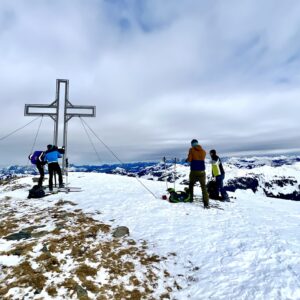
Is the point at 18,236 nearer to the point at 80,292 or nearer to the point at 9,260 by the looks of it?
the point at 9,260

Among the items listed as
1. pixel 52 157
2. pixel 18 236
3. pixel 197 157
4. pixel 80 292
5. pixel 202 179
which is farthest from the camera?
pixel 52 157

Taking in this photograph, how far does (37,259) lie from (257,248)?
6.96 m

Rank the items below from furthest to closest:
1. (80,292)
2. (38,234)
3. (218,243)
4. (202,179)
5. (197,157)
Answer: (197,157) → (202,179) → (38,234) → (218,243) → (80,292)

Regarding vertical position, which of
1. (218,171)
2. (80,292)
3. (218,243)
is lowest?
(80,292)

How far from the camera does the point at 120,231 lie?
406 inches

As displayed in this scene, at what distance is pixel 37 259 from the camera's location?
25.6 ft

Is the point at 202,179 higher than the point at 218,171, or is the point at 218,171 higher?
the point at 218,171

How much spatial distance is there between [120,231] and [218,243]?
3.73 meters

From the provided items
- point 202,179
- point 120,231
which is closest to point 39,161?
point 120,231

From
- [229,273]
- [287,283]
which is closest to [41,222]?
[229,273]

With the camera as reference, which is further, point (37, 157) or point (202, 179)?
point (37, 157)

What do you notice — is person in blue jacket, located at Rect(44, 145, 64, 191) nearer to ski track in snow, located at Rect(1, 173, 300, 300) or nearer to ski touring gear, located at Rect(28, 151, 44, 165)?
ski touring gear, located at Rect(28, 151, 44, 165)

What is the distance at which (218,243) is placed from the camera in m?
9.23

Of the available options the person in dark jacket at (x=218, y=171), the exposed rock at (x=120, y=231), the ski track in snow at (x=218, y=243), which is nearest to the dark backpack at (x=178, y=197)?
the ski track in snow at (x=218, y=243)
